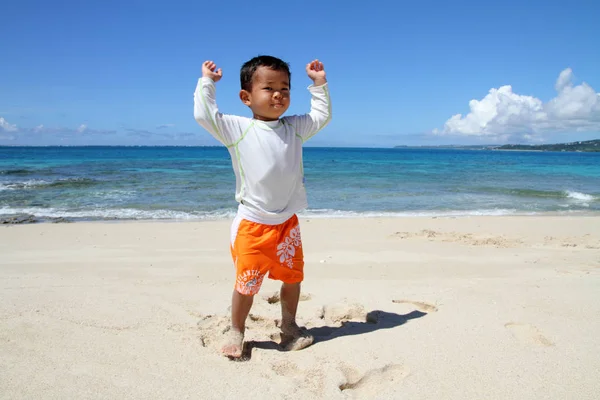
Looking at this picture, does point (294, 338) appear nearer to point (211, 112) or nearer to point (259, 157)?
point (259, 157)

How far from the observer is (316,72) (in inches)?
103

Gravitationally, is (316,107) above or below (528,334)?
above

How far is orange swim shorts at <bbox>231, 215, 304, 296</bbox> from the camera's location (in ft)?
7.97

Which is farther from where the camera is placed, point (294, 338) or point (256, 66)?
point (294, 338)

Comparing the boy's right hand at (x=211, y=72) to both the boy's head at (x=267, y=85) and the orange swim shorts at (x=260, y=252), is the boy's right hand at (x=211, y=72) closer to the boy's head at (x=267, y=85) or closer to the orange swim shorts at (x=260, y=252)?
the boy's head at (x=267, y=85)

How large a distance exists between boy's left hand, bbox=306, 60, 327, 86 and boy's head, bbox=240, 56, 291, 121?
21cm

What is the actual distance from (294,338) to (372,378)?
59 centimetres

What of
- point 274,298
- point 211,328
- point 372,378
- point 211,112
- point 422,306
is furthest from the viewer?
point 274,298

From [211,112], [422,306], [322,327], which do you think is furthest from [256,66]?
[422,306]

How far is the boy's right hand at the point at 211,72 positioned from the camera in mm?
2400

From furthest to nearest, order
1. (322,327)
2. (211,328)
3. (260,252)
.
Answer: (322,327) → (211,328) → (260,252)

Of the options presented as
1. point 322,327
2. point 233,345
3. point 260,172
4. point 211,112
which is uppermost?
point 211,112

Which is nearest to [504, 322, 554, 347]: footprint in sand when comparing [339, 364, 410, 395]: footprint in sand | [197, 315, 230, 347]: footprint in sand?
[339, 364, 410, 395]: footprint in sand

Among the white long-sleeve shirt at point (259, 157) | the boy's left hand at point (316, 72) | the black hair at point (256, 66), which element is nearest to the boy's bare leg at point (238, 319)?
the white long-sleeve shirt at point (259, 157)
